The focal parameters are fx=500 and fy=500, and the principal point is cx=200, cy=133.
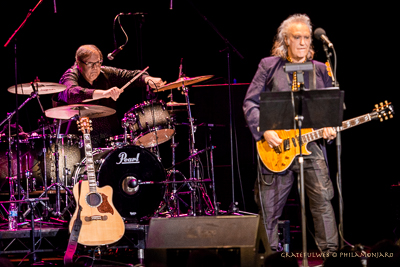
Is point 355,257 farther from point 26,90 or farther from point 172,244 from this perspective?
point 26,90

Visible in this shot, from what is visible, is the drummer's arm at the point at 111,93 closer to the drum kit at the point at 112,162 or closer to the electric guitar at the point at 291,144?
the drum kit at the point at 112,162

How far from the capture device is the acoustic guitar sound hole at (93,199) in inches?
225

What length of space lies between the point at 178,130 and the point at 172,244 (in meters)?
4.80

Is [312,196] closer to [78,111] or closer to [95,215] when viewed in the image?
[95,215]

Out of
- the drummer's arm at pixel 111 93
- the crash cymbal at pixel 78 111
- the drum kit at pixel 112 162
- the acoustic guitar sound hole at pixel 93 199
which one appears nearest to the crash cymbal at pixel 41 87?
the drum kit at pixel 112 162

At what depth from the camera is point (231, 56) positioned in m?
8.45

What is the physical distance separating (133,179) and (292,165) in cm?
263

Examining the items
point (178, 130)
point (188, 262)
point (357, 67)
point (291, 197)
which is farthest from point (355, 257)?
point (178, 130)

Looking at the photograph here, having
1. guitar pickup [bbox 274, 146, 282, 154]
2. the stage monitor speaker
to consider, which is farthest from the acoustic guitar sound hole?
guitar pickup [bbox 274, 146, 282, 154]

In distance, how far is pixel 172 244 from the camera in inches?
158

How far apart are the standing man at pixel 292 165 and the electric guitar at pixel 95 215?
1880 mm

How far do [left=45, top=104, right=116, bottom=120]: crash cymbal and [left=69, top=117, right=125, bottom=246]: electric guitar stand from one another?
52 cm

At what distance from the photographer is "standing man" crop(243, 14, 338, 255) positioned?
4.41 meters

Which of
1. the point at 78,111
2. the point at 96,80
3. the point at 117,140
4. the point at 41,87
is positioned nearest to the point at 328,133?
the point at 78,111
